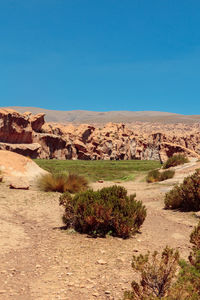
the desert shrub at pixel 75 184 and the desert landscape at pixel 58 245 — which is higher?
the desert shrub at pixel 75 184

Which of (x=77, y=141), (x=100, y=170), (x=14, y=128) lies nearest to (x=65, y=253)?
(x=100, y=170)

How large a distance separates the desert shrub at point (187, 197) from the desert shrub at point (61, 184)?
412 centimetres

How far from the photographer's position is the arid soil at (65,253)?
3803mm

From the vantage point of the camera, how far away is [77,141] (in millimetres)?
61250

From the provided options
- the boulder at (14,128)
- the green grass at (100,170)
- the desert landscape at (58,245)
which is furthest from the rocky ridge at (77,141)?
the desert landscape at (58,245)

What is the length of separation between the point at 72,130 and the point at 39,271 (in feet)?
208

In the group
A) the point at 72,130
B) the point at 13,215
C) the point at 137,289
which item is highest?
the point at 72,130

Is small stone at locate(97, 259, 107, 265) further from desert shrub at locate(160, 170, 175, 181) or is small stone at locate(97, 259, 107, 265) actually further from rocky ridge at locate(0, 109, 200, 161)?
rocky ridge at locate(0, 109, 200, 161)

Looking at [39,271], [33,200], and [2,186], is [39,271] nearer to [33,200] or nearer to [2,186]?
[33,200]

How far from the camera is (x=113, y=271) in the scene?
4414 mm

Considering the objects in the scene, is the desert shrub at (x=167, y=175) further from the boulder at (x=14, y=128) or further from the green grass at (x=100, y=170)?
the boulder at (x=14, y=128)

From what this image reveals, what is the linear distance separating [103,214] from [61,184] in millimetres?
6551

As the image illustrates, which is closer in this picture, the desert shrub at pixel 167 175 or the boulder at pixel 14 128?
the desert shrub at pixel 167 175

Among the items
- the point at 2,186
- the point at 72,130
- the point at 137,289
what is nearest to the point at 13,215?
the point at 2,186
